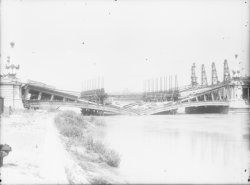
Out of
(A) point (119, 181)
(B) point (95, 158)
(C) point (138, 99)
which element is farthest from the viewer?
(C) point (138, 99)

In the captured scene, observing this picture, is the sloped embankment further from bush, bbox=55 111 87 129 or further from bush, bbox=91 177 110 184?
bush, bbox=55 111 87 129

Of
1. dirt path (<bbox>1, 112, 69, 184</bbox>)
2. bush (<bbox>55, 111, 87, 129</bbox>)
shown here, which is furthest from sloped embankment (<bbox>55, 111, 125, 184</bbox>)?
bush (<bbox>55, 111, 87, 129</bbox>)

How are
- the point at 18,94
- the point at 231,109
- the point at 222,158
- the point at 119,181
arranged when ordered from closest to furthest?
the point at 119,181, the point at 222,158, the point at 18,94, the point at 231,109

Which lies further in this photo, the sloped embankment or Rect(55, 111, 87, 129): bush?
Rect(55, 111, 87, 129): bush

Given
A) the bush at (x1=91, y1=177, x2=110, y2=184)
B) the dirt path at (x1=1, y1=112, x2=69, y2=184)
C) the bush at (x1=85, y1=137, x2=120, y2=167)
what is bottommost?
the bush at (x1=91, y1=177, x2=110, y2=184)

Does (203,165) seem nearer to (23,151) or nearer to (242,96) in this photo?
(23,151)

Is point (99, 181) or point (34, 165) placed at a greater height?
point (34, 165)

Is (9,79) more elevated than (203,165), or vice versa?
(9,79)

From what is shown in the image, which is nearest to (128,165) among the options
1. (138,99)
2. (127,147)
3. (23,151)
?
(23,151)

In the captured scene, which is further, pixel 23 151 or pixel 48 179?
pixel 23 151

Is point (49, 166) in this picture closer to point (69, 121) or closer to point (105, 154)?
point (105, 154)

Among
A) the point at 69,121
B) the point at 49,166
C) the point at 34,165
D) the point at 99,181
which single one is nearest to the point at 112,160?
the point at 99,181
